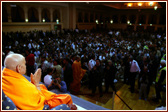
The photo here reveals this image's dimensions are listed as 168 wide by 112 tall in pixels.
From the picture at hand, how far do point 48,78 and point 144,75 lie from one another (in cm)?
366

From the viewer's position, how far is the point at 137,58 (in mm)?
7172

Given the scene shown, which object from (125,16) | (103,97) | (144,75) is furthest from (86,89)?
(125,16)

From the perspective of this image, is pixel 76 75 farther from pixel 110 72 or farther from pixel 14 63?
pixel 14 63

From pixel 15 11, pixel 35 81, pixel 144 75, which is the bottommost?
pixel 144 75

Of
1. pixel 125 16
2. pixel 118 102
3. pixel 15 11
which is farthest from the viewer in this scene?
pixel 125 16

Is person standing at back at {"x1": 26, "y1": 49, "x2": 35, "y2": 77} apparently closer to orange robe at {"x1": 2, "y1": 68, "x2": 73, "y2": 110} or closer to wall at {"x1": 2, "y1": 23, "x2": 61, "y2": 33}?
orange robe at {"x1": 2, "y1": 68, "x2": 73, "y2": 110}

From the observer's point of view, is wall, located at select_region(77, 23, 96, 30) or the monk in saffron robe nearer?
the monk in saffron robe

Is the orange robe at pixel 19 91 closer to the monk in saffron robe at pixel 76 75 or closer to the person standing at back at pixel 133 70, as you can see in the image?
the monk in saffron robe at pixel 76 75

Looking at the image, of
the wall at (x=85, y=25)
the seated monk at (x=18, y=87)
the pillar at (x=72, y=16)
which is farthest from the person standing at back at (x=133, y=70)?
the wall at (x=85, y=25)

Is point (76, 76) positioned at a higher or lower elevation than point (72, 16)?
lower

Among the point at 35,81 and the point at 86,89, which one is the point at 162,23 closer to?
the point at 86,89

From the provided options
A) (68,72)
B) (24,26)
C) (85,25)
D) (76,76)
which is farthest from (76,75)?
(85,25)

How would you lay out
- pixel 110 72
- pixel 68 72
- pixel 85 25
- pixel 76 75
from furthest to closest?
pixel 85 25 → pixel 76 75 → pixel 110 72 → pixel 68 72

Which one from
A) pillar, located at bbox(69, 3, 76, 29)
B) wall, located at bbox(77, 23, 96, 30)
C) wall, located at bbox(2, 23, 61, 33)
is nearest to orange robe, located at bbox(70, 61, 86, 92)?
wall, located at bbox(2, 23, 61, 33)
